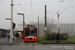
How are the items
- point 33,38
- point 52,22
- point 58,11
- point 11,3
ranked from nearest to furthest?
point 11,3 → point 33,38 → point 58,11 → point 52,22

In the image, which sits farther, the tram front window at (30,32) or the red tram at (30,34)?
the tram front window at (30,32)

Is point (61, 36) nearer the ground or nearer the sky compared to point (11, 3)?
nearer the ground

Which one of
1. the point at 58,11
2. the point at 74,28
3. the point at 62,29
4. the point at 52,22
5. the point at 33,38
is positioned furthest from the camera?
the point at 62,29

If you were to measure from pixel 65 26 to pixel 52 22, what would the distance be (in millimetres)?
19561

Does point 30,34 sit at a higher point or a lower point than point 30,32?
lower

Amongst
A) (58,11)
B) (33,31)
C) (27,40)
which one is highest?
(58,11)

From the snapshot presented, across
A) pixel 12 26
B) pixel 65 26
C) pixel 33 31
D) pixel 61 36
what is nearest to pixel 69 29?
pixel 65 26

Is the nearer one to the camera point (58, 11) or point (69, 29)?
point (58, 11)

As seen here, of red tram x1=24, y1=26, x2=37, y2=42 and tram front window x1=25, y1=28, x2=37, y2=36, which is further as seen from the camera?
tram front window x1=25, y1=28, x2=37, y2=36

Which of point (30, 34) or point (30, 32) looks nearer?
point (30, 34)

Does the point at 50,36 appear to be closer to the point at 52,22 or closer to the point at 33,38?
the point at 33,38

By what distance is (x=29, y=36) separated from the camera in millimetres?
23219

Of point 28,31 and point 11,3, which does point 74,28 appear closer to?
point 28,31

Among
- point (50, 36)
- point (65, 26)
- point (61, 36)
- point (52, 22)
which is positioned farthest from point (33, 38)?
point (65, 26)
